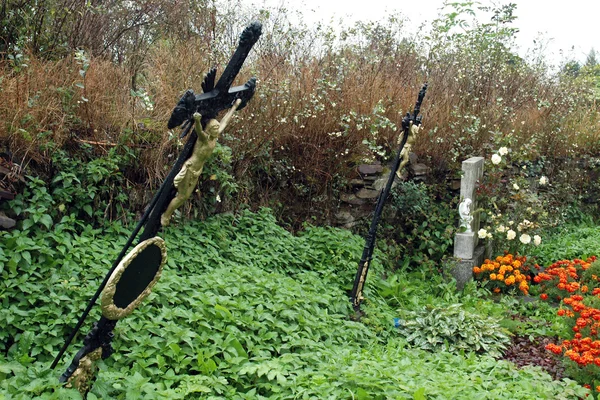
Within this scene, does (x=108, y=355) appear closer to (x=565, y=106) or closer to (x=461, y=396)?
(x=461, y=396)

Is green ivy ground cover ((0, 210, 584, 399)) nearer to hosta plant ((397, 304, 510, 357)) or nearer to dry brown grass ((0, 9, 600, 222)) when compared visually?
hosta plant ((397, 304, 510, 357))

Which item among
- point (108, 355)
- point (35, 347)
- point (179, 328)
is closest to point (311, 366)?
point (179, 328)

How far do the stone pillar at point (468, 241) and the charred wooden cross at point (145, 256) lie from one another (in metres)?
4.58

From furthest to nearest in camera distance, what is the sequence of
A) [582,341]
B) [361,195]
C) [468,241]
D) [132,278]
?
[361,195] < [468,241] < [582,341] < [132,278]

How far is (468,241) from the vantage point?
682 cm

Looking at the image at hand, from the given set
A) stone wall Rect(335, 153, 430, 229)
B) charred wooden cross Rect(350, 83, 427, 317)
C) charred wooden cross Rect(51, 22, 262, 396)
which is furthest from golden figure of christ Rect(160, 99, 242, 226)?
stone wall Rect(335, 153, 430, 229)

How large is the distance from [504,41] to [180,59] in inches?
306

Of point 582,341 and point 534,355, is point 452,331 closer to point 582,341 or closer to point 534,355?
point 534,355

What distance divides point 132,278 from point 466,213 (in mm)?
5030

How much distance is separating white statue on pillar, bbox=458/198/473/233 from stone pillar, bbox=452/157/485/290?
0.28 ft

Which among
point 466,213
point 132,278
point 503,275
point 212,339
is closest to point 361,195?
point 466,213

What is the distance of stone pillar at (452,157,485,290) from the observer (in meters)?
6.72

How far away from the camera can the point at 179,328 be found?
338 centimetres

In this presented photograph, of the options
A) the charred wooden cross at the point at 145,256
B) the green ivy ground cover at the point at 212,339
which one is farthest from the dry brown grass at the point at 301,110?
the charred wooden cross at the point at 145,256
